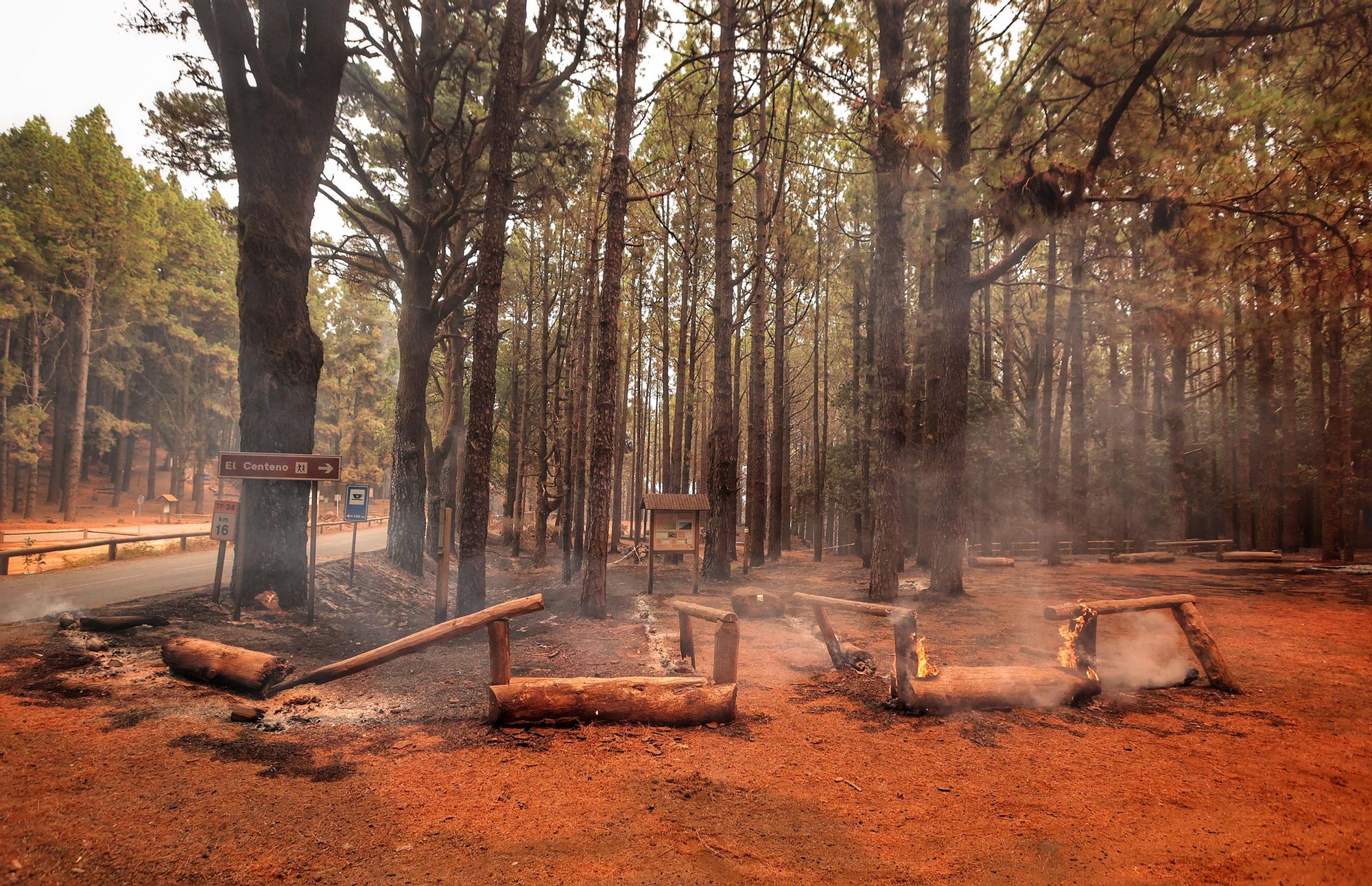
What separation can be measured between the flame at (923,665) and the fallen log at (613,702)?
1.89m

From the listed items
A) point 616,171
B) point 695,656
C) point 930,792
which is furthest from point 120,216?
point 930,792

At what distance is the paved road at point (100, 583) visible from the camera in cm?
905

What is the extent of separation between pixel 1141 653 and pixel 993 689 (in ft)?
11.3

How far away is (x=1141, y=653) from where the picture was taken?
766 cm

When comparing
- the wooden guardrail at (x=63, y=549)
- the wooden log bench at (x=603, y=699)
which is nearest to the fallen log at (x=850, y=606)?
the wooden log bench at (x=603, y=699)

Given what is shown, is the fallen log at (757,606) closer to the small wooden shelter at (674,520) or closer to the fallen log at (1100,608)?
the small wooden shelter at (674,520)

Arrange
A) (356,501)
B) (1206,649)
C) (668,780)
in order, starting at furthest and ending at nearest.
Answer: (356,501)
(1206,649)
(668,780)

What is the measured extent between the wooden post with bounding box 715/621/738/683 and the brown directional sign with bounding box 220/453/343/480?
19.1 ft

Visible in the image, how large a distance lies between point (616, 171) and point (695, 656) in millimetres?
7670

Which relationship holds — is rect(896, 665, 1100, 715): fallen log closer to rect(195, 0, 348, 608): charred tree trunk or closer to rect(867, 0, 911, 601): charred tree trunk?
rect(867, 0, 911, 601): charred tree trunk

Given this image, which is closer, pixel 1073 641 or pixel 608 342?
pixel 1073 641

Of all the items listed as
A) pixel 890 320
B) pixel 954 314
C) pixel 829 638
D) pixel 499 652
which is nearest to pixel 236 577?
pixel 499 652

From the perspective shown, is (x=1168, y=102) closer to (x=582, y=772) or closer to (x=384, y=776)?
(x=582, y=772)

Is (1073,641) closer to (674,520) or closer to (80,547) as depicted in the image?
(674,520)
